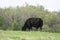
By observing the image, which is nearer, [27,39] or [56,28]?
[27,39]

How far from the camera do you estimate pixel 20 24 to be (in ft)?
107

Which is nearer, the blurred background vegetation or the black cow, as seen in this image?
the black cow

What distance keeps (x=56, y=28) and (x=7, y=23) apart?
5.89 meters

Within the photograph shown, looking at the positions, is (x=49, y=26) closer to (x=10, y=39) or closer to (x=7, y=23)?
(x=7, y=23)

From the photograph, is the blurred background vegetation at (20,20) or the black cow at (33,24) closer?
the black cow at (33,24)

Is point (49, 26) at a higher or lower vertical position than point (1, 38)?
lower

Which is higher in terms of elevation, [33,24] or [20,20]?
[33,24]

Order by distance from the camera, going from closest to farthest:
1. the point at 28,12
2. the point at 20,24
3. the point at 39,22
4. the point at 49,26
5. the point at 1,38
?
the point at 1,38 < the point at 39,22 < the point at 20,24 < the point at 49,26 < the point at 28,12

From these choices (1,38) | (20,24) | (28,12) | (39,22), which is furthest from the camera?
(28,12)

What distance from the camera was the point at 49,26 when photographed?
35.2 m

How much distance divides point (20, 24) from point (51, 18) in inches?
245

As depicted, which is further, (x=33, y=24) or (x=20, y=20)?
(x=20, y=20)

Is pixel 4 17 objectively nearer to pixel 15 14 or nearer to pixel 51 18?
pixel 15 14

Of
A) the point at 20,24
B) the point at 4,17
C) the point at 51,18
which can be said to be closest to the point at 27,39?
the point at 20,24
